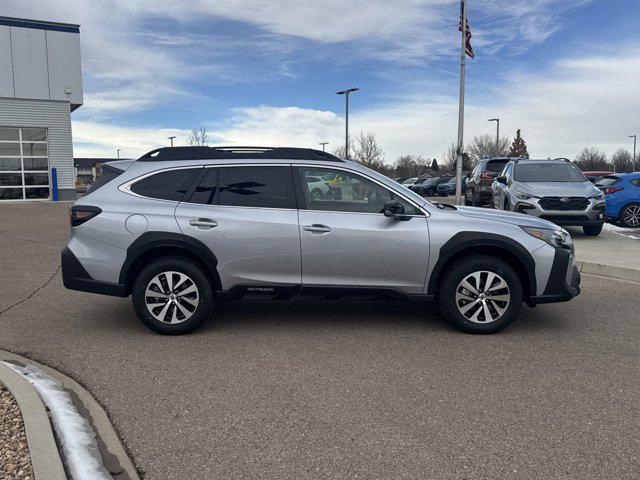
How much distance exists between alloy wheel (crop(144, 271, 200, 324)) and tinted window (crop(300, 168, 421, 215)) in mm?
1386

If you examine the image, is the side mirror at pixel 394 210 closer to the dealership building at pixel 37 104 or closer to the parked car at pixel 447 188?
the dealership building at pixel 37 104

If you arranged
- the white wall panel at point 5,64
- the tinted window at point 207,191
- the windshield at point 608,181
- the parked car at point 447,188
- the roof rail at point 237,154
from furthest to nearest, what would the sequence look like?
1. the parked car at point 447,188
2. the white wall panel at point 5,64
3. the windshield at point 608,181
4. the roof rail at point 237,154
5. the tinted window at point 207,191

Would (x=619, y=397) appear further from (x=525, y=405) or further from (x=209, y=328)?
(x=209, y=328)

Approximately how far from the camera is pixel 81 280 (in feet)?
17.7

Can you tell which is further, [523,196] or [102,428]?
[523,196]

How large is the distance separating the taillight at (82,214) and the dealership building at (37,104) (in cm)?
2509

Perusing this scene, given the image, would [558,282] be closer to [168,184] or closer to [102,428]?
[168,184]

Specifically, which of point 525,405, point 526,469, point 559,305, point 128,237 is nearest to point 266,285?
point 128,237

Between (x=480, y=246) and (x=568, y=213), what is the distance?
731 centimetres

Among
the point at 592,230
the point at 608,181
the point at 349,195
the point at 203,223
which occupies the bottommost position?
the point at 592,230

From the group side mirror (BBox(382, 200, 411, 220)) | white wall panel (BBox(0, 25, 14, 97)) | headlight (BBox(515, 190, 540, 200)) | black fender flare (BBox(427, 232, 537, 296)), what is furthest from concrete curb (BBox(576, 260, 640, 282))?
→ white wall panel (BBox(0, 25, 14, 97))

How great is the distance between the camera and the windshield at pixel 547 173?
41.4ft

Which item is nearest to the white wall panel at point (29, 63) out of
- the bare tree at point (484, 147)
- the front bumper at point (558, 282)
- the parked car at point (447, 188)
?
the parked car at point (447, 188)

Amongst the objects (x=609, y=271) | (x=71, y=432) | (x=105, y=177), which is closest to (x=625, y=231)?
(x=609, y=271)
